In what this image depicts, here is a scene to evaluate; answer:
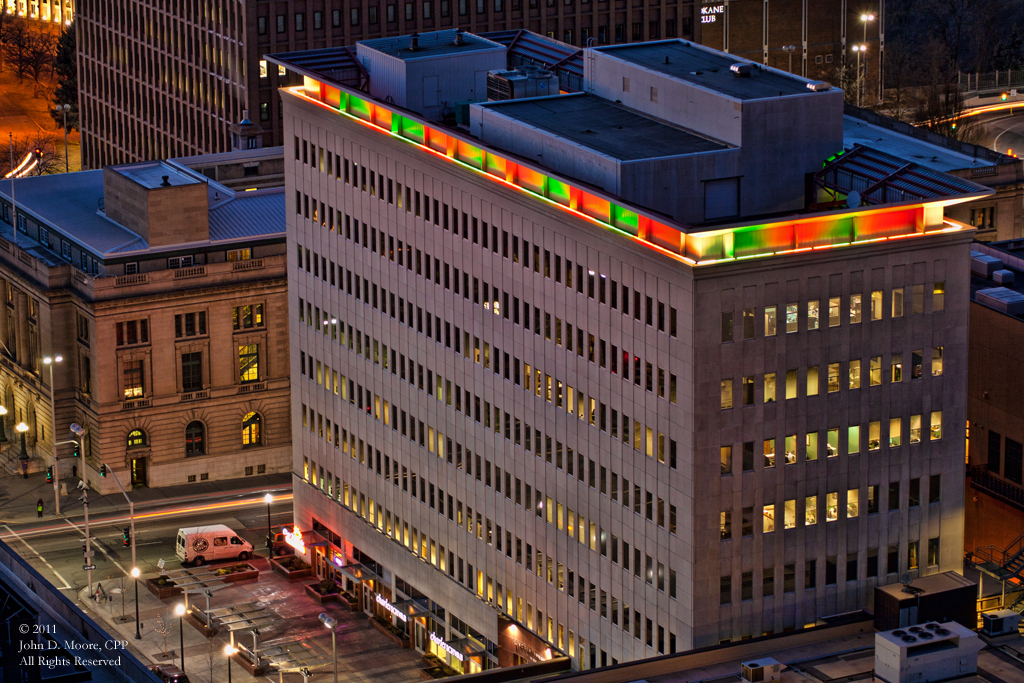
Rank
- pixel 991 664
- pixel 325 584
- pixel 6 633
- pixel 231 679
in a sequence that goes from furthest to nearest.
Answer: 1. pixel 325 584
2. pixel 231 679
3. pixel 991 664
4. pixel 6 633

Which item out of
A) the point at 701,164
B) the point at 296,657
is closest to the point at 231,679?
the point at 296,657

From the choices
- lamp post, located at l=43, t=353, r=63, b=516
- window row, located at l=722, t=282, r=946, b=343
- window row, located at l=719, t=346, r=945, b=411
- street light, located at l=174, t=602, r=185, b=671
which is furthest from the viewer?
lamp post, located at l=43, t=353, r=63, b=516

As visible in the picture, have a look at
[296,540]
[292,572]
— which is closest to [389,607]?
[292,572]

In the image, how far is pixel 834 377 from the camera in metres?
129

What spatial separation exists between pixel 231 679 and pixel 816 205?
171 ft

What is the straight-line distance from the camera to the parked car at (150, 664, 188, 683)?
149875 millimetres

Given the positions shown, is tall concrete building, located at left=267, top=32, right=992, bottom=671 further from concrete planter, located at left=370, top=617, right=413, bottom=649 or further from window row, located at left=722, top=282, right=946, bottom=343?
concrete planter, located at left=370, top=617, right=413, bottom=649

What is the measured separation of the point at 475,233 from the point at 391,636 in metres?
32.9

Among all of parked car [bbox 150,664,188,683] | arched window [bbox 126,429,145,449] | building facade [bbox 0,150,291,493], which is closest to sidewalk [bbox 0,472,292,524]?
building facade [bbox 0,150,291,493]

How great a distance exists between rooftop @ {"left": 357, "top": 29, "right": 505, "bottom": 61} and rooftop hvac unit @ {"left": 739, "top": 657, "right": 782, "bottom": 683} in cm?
5267

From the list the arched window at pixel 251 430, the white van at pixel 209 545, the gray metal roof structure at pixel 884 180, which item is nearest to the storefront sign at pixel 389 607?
the white van at pixel 209 545

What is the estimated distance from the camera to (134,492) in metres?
191

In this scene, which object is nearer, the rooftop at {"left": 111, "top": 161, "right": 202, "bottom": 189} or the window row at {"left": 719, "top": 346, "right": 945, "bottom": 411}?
the window row at {"left": 719, "top": 346, "right": 945, "bottom": 411}

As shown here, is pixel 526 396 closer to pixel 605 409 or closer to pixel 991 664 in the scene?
pixel 605 409
